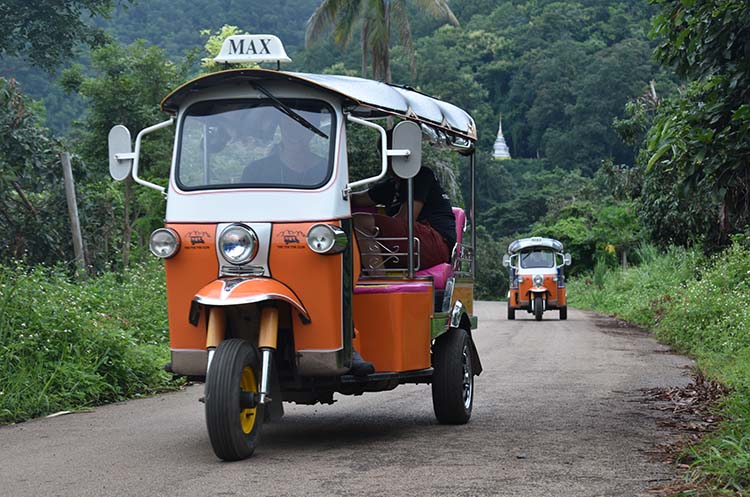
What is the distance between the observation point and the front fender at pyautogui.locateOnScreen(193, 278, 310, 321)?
7609mm

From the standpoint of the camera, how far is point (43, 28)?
94.1 ft

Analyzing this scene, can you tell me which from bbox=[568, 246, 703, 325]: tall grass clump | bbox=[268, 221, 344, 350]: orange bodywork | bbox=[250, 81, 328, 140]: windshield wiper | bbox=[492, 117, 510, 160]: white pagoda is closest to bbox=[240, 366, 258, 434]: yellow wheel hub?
bbox=[268, 221, 344, 350]: orange bodywork

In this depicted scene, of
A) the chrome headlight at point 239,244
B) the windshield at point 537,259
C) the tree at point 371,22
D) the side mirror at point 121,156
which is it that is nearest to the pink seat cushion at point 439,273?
the chrome headlight at point 239,244

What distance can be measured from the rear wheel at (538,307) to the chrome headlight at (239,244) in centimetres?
2293

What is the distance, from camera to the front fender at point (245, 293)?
7609 mm

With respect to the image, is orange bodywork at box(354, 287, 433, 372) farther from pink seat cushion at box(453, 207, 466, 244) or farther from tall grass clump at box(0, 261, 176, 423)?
tall grass clump at box(0, 261, 176, 423)

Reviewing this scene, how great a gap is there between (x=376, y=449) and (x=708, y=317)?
11510 millimetres

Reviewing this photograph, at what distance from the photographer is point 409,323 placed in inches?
348

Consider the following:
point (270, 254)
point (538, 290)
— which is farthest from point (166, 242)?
point (538, 290)

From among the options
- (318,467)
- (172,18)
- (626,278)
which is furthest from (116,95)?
(172,18)

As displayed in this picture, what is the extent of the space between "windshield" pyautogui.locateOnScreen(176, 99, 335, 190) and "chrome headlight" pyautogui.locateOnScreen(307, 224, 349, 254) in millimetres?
437

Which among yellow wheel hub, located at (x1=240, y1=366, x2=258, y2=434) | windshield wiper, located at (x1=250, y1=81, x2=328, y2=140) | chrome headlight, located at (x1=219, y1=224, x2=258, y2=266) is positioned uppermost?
windshield wiper, located at (x1=250, y1=81, x2=328, y2=140)

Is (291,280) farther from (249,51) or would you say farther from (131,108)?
(131,108)

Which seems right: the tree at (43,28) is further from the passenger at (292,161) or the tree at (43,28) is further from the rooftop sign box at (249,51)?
the passenger at (292,161)
